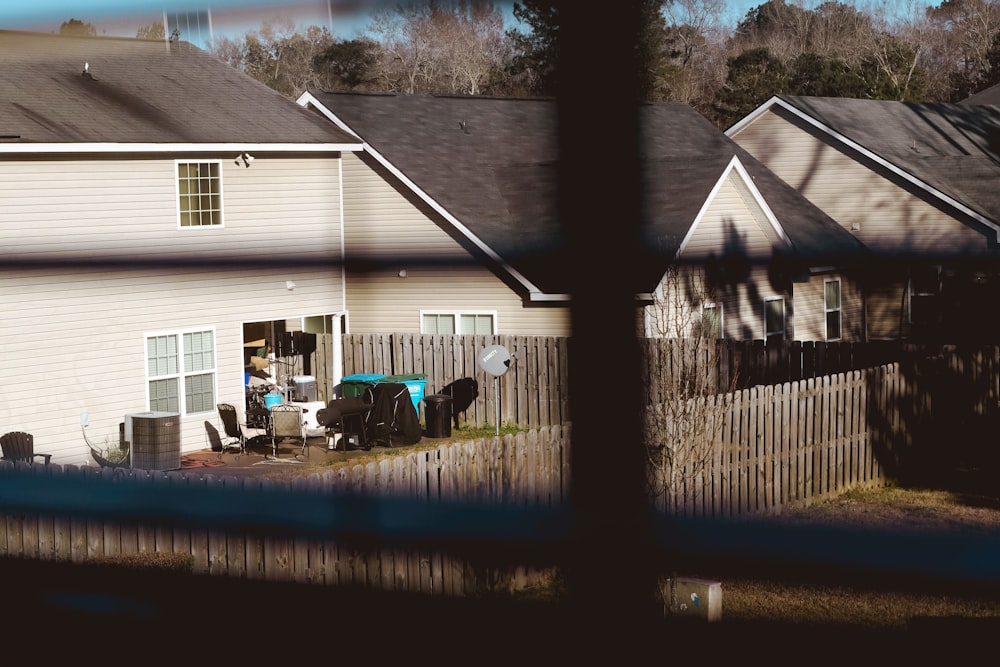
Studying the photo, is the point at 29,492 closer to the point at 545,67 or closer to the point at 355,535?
the point at 355,535

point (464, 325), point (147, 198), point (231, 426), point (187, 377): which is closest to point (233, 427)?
point (231, 426)

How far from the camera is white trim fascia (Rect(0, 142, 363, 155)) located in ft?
11.0

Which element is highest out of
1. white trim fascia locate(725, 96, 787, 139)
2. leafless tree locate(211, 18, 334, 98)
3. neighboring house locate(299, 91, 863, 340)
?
white trim fascia locate(725, 96, 787, 139)

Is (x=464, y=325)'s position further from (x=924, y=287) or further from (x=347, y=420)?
(x=924, y=287)

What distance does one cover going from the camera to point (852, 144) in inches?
104

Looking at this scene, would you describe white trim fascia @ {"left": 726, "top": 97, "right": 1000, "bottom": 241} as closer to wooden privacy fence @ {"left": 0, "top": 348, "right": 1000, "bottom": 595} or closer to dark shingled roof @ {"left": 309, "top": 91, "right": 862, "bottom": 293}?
dark shingled roof @ {"left": 309, "top": 91, "right": 862, "bottom": 293}

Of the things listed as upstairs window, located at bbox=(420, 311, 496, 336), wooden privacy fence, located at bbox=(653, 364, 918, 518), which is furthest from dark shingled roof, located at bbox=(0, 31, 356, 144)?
upstairs window, located at bbox=(420, 311, 496, 336)

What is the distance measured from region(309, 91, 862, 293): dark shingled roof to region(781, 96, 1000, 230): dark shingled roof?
200 mm

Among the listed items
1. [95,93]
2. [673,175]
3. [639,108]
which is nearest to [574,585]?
[639,108]

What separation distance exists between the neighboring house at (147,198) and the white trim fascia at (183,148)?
0.01 metres

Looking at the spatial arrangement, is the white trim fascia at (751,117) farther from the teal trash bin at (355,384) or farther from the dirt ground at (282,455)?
→ the teal trash bin at (355,384)

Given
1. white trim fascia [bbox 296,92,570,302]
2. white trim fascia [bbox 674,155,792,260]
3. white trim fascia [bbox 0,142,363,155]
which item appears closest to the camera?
white trim fascia [bbox 296,92,570,302]

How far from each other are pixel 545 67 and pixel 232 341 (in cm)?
1271

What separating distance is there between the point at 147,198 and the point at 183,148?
1.89m
